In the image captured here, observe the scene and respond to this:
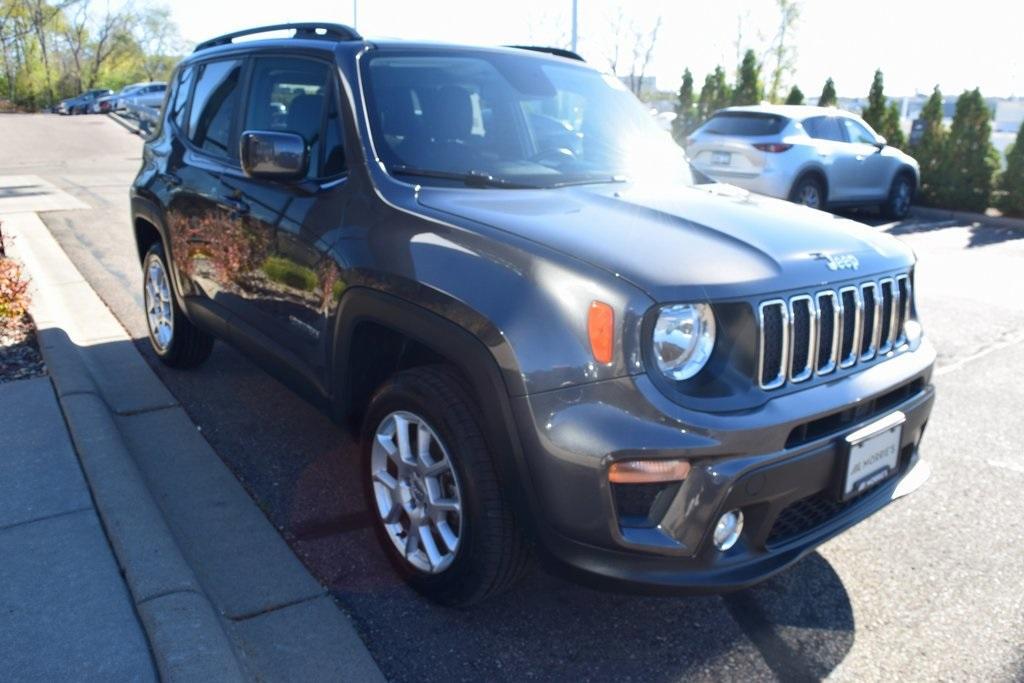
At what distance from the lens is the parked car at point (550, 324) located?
2.53m

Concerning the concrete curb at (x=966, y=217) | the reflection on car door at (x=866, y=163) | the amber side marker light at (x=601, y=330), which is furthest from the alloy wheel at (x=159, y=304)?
the concrete curb at (x=966, y=217)

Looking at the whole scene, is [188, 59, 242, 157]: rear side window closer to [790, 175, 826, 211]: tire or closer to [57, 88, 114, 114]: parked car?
[790, 175, 826, 211]: tire

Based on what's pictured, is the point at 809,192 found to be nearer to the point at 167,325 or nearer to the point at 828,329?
the point at 167,325

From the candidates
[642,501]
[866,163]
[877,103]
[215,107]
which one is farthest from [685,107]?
[642,501]

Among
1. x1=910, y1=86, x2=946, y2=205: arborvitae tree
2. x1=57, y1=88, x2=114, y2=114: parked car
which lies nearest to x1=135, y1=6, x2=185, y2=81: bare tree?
x1=57, y1=88, x2=114, y2=114: parked car

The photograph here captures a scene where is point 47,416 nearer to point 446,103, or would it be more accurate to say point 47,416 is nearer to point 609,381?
point 446,103

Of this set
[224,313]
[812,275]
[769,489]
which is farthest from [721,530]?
[224,313]

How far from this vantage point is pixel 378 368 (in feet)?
11.3

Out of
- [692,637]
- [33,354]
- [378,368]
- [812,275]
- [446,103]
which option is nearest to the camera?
[812,275]

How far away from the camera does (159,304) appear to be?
563cm

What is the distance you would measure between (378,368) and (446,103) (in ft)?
3.75

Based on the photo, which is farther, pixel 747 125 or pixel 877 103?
pixel 877 103

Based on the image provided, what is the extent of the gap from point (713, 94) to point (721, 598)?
2202cm

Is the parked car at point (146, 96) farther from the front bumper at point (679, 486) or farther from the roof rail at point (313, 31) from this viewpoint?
the front bumper at point (679, 486)
